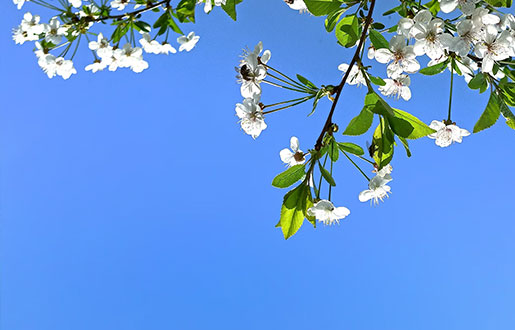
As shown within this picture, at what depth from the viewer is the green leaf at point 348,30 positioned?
1.88 ft

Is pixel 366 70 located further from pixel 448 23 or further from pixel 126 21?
pixel 126 21

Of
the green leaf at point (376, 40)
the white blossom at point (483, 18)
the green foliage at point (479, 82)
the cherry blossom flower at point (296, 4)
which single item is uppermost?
the cherry blossom flower at point (296, 4)

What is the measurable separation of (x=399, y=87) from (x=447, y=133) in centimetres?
9

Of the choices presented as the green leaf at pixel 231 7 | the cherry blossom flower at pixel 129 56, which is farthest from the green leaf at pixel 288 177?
the cherry blossom flower at pixel 129 56

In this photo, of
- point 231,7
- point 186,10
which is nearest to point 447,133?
point 231,7

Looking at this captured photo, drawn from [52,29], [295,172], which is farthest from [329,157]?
[52,29]

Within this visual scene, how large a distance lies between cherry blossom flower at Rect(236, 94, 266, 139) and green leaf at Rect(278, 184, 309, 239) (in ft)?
0.28

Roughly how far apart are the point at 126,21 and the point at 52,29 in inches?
5.4

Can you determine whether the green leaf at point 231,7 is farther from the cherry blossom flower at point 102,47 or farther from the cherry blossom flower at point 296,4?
the cherry blossom flower at point 102,47

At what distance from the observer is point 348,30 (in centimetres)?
57

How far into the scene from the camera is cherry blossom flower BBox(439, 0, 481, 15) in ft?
1.69

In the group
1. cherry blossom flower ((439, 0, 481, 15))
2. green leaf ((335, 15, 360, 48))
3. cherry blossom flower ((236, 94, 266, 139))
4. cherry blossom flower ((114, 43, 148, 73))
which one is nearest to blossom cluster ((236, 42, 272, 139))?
cherry blossom flower ((236, 94, 266, 139))

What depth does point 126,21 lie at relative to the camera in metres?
0.88

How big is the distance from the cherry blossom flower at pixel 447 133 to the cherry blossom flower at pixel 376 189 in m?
0.09
